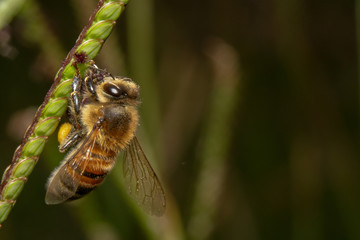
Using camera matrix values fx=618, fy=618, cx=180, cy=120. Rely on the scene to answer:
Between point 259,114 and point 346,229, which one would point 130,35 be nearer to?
point 259,114

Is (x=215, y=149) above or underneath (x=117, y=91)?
underneath

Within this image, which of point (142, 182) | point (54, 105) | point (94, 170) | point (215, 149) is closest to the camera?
point (54, 105)

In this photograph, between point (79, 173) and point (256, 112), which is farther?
point (256, 112)

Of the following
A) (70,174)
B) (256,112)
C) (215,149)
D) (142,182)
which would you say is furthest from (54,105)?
(256,112)

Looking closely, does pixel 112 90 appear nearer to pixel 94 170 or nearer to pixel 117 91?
pixel 117 91

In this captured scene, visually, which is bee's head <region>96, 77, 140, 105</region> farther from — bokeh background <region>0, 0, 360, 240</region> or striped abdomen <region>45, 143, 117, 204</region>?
bokeh background <region>0, 0, 360, 240</region>

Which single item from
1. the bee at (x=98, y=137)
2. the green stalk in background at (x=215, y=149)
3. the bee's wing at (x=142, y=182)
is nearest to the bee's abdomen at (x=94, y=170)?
the bee at (x=98, y=137)
